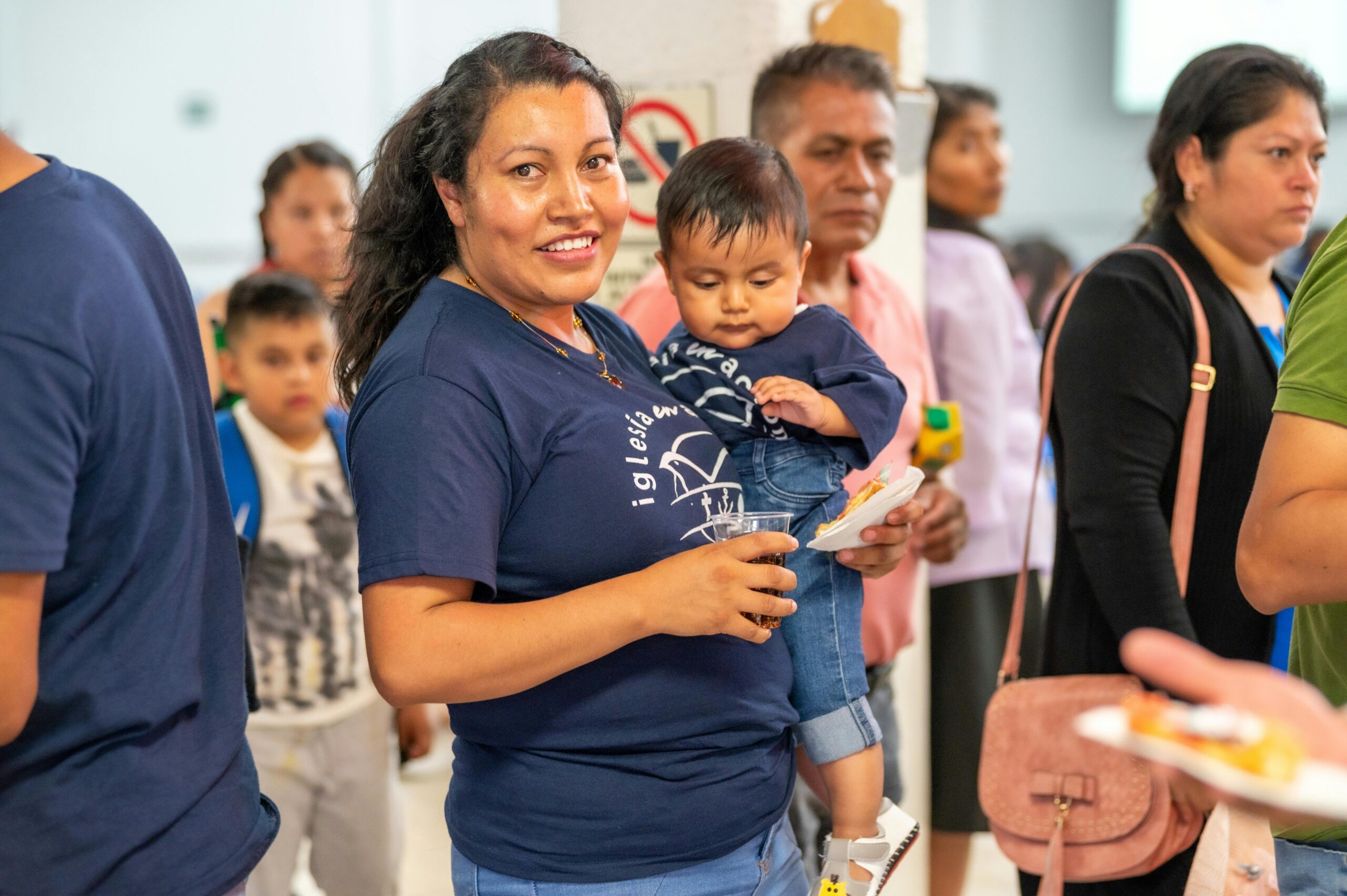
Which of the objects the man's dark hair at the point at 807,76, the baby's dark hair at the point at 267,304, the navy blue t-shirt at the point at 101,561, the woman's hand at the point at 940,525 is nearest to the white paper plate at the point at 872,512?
the navy blue t-shirt at the point at 101,561

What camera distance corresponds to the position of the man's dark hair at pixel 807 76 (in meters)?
2.63

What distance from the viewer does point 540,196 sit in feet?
5.05

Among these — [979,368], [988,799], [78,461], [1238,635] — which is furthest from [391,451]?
[979,368]

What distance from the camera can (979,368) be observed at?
3447mm

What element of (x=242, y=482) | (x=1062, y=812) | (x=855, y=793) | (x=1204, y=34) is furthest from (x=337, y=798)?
(x=1204, y=34)

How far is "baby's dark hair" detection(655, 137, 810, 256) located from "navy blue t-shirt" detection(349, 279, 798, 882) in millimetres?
363

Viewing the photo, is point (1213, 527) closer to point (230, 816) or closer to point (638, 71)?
point (230, 816)

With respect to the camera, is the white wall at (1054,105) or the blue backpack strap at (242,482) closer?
the blue backpack strap at (242,482)

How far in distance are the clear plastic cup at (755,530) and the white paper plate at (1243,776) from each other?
0.67 metres

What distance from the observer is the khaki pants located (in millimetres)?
2762

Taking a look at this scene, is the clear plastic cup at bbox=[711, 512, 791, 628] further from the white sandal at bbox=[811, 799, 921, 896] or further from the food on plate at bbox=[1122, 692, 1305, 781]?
the food on plate at bbox=[1122, 692, 1305, 781]

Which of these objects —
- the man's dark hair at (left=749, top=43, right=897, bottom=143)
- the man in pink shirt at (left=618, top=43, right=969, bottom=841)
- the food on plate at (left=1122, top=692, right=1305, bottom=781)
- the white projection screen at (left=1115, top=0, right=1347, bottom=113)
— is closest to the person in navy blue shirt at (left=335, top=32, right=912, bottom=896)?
the food on plate at (left=1122, top=692, right=1305, bottom=781)

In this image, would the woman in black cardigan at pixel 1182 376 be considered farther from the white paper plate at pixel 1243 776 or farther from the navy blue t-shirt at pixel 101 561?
the navy blue t-shirt at pixel 101 561

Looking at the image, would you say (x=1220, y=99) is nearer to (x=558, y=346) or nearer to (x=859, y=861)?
(x=558, y=346)
